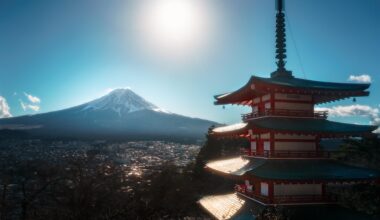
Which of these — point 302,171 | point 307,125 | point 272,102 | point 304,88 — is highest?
point 304,88

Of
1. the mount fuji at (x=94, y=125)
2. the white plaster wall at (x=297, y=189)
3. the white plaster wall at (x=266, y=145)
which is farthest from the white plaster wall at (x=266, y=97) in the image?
the mount fuji at (x=94, y=125)

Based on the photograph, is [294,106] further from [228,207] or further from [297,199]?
[228,207]

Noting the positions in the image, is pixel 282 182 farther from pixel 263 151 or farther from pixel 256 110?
pixel 256 110

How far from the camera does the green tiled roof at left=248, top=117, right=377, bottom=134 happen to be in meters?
18.5

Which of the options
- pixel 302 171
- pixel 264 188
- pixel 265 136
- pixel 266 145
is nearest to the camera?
pixel 302 171

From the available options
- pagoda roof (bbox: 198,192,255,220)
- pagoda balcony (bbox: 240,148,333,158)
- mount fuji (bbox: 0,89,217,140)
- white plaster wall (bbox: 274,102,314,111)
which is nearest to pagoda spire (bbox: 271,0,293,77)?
white plaster wall (bbox: 274,102,314,111)

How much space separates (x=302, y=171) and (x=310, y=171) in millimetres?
392

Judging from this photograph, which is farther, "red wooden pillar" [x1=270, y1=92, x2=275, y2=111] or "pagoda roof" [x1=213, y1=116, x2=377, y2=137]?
"red wooden pillar" [x1=270, y1=92, x2=275, y2=111]

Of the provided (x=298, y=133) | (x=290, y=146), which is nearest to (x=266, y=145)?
(x=290, y=146)

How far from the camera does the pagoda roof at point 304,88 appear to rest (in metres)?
19.1

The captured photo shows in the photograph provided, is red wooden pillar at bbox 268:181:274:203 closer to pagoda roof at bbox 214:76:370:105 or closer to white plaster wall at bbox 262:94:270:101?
white plaster wall at bbox 262:94:270:101

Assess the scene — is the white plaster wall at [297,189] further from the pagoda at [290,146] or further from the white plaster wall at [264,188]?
the white plaster wall at [264,188]

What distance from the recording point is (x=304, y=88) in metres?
19.3

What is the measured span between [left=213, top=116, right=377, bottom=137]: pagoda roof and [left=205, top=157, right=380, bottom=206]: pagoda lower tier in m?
1.73
